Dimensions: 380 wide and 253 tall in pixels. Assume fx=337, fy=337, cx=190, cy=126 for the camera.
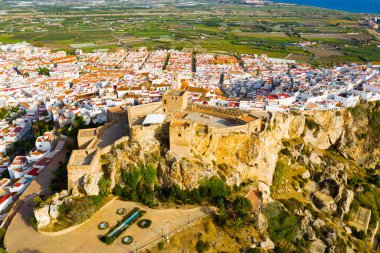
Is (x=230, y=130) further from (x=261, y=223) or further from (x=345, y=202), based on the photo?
(x=345, y=202)

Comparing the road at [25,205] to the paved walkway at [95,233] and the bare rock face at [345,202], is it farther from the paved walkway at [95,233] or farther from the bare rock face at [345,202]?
the bare rock face at [345,202]

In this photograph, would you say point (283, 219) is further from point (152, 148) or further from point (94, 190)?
point (94, 190)

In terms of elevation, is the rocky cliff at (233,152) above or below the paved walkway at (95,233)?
above

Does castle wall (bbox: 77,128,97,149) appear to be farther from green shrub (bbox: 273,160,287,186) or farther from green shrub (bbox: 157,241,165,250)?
green shrub (bbox: 273,160,287,186)

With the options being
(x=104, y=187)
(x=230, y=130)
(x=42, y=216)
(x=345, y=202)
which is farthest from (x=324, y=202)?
(x=42, y=216)

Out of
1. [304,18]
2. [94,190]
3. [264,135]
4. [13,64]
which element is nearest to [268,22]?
[304,18]

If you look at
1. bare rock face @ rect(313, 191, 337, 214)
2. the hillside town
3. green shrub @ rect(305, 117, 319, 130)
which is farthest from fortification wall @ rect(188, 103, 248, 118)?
bare rock face @ rect(313, 191, 337, 214)

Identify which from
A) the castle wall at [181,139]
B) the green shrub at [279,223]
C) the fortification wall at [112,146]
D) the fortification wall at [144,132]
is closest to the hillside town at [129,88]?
the fortification wall at [144,132]
